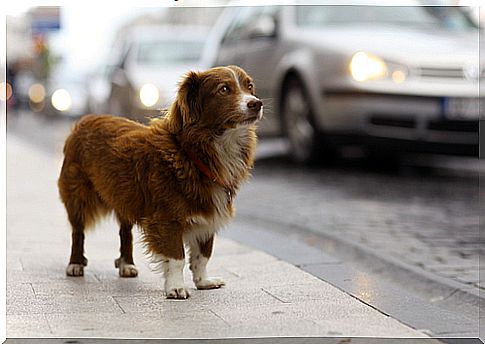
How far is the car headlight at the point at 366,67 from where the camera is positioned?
29.6 ft

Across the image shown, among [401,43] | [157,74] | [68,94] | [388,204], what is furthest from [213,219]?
[68,94]

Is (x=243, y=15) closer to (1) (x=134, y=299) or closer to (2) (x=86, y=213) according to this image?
(2) (x=86, y=213)

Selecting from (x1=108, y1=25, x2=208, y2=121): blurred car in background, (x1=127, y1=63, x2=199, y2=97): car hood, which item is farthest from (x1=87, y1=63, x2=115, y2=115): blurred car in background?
(x1=127, y1=63, x2=199, y2=97): car hood

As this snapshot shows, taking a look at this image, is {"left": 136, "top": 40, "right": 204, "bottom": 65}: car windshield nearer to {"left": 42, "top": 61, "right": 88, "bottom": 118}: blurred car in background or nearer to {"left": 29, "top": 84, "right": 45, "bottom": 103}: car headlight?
{"left": 42, "top": 61, "right": 88, "bottom": 118}: blurred car in background

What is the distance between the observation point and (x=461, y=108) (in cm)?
890

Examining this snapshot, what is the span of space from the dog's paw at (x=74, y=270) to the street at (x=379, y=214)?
1.27 meters

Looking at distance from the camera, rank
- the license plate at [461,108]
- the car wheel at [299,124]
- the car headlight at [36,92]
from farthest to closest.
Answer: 1. the car headlight at [36,92]
2. the car wheel at [299,124]
3. the license plate at [461,108]

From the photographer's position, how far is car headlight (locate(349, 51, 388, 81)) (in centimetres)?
901

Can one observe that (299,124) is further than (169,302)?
Yes

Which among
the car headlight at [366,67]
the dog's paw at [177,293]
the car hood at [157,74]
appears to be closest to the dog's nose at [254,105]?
the dog's paw at [177,293]

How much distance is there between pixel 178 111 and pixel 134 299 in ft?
3.09

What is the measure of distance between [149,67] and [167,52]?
653mm

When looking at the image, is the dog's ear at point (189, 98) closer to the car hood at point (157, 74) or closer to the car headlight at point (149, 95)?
the car headlight at point (149, 95)

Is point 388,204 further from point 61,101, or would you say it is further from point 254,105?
point 61,101
